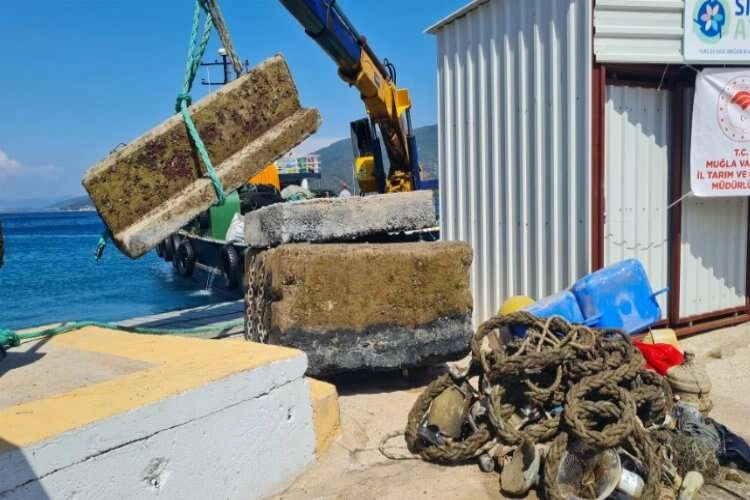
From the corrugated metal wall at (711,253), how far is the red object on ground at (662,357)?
1.78 m

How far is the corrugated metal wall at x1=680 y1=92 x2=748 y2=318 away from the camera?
18.0 feet

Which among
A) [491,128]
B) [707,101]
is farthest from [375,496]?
[707,101]

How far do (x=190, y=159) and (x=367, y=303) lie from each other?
1646mm

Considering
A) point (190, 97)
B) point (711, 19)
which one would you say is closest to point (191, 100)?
point (190, 97)

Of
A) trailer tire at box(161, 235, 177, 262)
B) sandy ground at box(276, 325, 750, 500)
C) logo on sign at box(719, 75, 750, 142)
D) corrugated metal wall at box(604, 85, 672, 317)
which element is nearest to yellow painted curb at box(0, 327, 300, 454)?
sandy ground at box(276, 325, 750, 500)

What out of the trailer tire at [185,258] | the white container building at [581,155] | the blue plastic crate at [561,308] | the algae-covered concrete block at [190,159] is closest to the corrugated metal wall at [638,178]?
the white container building at [581,155]

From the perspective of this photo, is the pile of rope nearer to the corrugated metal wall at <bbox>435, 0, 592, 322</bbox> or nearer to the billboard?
the corrugated metal wall at <bbox>435, 0, 592, 322</bbox>

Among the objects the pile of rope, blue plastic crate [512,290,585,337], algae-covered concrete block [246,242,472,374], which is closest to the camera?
the pile of rope

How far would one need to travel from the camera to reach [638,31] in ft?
15.9

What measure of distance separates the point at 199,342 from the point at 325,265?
3.38 feet

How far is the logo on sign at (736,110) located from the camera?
518 cm

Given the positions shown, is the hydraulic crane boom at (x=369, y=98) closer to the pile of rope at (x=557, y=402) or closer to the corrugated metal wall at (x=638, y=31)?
the corrugated metal wall at (x=638, y=31)

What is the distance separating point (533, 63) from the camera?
516cm

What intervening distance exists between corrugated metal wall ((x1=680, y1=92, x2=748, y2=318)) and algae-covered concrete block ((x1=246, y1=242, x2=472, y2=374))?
2.62 metres
